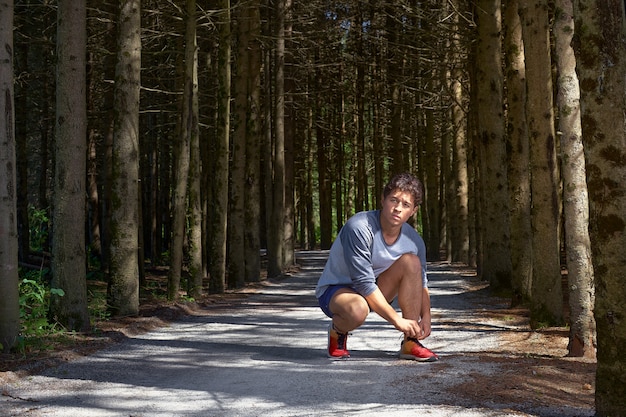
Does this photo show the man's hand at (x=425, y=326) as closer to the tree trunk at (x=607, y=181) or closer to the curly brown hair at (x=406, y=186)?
the curly brown hair at (x=406, y=186)

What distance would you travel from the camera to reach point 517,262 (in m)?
12.2

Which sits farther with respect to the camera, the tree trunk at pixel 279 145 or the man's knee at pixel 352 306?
the tree trunk at pixel 279 145

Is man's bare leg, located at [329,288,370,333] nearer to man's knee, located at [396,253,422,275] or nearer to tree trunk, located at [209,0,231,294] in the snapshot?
man's knee, located at [396,253,422,275]

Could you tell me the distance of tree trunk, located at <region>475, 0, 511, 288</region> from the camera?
14.7m

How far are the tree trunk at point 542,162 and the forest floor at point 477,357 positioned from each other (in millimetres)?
530

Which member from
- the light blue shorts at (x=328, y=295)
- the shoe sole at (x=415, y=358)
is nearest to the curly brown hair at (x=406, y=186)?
the light blue shorts at (x=328, y=295)

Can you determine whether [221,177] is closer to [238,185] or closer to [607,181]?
[238,185]

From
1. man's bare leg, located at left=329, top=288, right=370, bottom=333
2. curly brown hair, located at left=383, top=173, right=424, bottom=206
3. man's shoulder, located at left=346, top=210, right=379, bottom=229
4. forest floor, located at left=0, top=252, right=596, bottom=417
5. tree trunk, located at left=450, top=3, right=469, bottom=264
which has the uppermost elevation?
tree trunk, located at left=450, top=3, right=469, bottom=264

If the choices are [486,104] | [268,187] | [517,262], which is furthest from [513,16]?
[268,187]

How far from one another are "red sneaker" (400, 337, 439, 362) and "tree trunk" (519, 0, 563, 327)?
283cm

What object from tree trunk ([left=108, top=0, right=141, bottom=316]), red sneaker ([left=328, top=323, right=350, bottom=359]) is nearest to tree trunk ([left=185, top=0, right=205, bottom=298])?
tree trunk ([left=108, top=0, right=141, bottom=316])

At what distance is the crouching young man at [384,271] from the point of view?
6.59 meters

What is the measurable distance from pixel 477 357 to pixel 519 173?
5.14 metres

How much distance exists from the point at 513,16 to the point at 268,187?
11.9 meters
